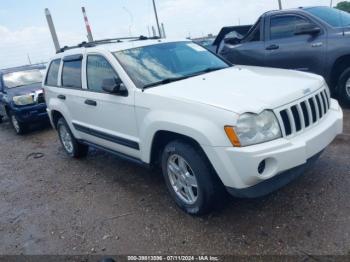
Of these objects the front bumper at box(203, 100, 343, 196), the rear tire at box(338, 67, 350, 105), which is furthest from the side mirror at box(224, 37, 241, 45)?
the front bumper at box(203, 100, 343, 196)

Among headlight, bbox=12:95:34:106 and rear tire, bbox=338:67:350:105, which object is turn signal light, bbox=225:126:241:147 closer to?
rear tire, bbox=338:67:350:105

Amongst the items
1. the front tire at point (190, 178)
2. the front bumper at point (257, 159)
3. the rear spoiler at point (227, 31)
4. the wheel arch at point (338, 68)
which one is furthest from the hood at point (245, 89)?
the rear spoiler at point (227, 31)

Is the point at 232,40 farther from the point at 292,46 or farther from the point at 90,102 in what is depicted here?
the point at 90,102

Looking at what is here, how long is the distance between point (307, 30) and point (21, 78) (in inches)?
287

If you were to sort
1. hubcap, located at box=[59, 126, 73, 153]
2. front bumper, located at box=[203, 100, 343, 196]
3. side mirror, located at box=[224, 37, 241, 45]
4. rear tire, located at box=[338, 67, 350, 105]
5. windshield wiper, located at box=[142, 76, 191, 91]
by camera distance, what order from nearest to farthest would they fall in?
1. front bumper, located at box=[203, 100, 343, 196]
2. windshield wiper, located at box=[142, 76, 191, 91]
3. hubcap, located at box=[59, 126, 73, 153]
4. rear tire, located at box=[338, 67, 350, 105]
5. side mirror, located at box=[224, 37, 241, 45]

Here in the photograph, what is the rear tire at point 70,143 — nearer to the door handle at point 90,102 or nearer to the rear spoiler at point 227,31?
the door handle at point 90,102

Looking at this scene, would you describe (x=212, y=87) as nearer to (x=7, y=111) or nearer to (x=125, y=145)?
(x=125, y=145)

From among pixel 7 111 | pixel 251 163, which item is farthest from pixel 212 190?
pixel 7 111

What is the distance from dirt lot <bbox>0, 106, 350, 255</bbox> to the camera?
113 inches

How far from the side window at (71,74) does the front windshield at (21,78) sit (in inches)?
182

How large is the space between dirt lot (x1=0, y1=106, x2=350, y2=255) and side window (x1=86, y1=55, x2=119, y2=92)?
50.7 inches

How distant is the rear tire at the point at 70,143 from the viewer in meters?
5.45

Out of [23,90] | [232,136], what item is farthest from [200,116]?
[23,90]

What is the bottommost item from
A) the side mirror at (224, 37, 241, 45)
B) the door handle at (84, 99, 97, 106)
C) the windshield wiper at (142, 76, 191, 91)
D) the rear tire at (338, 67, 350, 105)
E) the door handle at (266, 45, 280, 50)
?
the rear tire at (338, 67, 350, 105)
